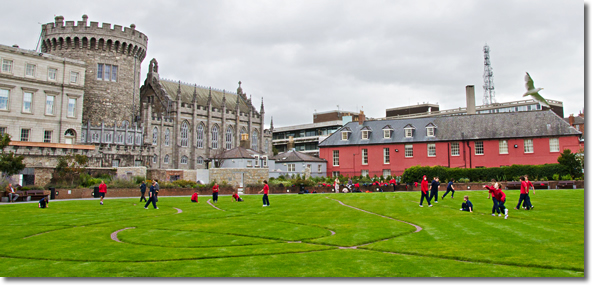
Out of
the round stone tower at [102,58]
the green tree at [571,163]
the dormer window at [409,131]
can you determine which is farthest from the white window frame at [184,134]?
the green tree at [571,163]

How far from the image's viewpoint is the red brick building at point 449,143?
48.5 m

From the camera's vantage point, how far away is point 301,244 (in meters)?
12.7

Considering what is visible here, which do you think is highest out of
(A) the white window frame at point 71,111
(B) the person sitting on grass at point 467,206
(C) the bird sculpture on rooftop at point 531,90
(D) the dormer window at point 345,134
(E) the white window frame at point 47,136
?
(A) the white window frame at point 71,111

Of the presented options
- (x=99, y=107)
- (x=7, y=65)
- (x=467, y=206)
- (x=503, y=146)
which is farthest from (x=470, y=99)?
(x=7, y=65)

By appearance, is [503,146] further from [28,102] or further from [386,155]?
[28,102]

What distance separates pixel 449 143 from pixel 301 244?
4459 centimetres

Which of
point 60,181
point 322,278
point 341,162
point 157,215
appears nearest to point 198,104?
point 341,162

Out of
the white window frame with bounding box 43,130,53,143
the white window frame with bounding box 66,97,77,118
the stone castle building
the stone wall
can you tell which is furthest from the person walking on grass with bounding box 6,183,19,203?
the white window frame with bounding box 66,97,77,118

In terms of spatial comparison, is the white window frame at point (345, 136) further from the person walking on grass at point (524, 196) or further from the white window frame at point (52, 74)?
the person walking on grass at point (524, 196)

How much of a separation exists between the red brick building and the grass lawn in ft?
102

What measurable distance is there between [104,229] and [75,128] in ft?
150

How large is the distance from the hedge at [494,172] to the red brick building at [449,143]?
21.7 ft

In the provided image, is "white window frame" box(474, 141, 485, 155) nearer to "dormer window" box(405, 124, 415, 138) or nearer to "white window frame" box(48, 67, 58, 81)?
"dormer window" box(405, 124, 415, 138)

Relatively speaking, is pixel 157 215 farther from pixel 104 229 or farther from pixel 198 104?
pixel 198 104
